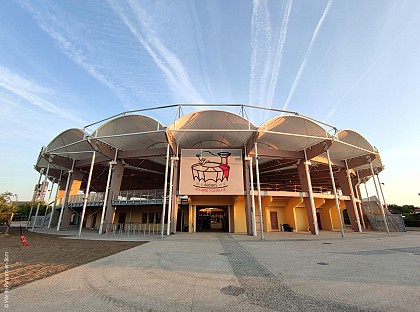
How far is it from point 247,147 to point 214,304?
55.2 ft

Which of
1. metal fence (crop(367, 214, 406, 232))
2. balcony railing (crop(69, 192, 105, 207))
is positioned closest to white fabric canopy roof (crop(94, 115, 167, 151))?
balcony railing (crop(69, 192, 105, 207))

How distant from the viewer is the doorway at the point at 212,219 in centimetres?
2395

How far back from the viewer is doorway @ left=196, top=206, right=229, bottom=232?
78.6 feet

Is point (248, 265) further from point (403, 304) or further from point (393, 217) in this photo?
point (393, 217)

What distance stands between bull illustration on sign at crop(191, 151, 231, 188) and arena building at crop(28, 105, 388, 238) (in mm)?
96

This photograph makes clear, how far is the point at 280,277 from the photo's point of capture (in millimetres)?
5098

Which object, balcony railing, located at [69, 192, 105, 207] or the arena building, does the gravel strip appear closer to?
the arena building

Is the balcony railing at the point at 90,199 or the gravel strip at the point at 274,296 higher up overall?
the balcony railing at the point at 90,199

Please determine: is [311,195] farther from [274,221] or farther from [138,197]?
[138,197]

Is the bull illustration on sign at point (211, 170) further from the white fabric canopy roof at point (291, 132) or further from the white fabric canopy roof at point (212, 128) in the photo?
the white fabric canopy roof at point (291, 132)

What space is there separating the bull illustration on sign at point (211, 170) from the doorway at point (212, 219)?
5668mm

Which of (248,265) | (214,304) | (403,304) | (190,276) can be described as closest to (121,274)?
(190,276)

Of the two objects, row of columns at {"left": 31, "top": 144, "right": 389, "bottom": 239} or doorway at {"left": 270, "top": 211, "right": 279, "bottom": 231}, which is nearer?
row of columns at {"left": 31, "top": 144, "right": 389, "bottom": 239}

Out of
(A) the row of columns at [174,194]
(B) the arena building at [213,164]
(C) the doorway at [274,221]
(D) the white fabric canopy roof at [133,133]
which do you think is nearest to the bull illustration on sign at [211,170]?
(B) the arena building at [213,164]
